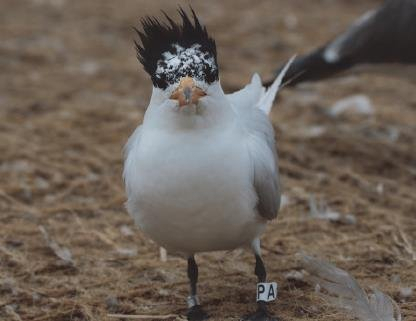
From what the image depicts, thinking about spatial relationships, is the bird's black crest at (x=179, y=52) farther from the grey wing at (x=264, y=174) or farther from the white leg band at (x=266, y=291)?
the white leg band at (x=266, y=291)

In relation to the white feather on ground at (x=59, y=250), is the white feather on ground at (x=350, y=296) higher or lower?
lower

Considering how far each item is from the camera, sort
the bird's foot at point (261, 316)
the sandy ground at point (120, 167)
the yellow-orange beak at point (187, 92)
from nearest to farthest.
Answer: the yellow-orange beak at point (187, 92), the bird's foot at point (261, 316), the sandy ground at point (120, 167)

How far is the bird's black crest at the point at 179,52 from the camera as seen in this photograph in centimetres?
288

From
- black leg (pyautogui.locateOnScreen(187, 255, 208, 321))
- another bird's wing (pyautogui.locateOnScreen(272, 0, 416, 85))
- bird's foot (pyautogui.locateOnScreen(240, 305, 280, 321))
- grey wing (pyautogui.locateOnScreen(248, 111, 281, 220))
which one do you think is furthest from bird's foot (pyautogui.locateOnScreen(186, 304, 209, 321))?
another bird's wing (pyautogui.locateOnScreen(272, 0, 416, 85))

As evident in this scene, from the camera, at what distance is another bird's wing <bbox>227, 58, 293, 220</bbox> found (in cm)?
306

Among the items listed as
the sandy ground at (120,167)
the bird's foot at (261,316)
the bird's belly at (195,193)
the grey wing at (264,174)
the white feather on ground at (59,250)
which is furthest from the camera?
the white feather on ground at (59,250)

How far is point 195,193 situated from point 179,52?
0.47 m

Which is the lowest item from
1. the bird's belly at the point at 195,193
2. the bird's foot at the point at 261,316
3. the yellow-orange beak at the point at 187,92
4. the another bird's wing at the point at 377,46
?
the bird's foot at the point at 261,316

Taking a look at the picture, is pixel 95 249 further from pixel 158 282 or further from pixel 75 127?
pixel 75 127

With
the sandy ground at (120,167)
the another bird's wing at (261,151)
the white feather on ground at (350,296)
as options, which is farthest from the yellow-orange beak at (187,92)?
the sandy ground at (120,167)

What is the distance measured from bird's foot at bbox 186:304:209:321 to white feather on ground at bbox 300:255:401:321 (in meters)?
0.43

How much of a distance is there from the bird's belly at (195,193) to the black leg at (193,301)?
34 cm

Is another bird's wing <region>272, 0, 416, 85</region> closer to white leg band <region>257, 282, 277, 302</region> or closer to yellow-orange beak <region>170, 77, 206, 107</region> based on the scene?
white leg band <region>257, 282, 277, 302</region>

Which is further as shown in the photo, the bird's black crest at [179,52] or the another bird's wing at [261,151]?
the another bird's wing at [261,151]
